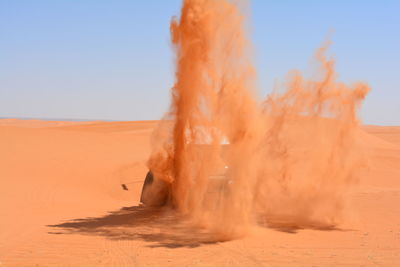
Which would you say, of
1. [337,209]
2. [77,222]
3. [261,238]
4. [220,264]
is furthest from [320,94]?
[77,222]

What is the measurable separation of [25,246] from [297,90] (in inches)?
281

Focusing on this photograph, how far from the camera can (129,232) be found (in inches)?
345

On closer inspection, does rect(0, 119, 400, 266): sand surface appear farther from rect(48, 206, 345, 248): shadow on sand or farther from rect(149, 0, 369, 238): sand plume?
rect(149, 0, 369, 238): sand plume

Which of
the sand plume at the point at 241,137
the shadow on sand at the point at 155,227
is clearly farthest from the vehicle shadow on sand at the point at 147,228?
the sand plume at the point at 241,137

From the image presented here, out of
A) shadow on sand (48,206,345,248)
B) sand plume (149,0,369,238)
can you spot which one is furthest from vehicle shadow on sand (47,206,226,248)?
sand plume (149,0,369,238)

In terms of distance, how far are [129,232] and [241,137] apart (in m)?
3.06

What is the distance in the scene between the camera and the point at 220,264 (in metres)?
6.49

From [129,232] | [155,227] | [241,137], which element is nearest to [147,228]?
[155,227]

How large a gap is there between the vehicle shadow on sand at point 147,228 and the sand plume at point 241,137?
0.41m

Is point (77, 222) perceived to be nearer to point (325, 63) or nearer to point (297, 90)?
point (297, 90)

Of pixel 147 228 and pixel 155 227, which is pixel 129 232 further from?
pixel 155 227

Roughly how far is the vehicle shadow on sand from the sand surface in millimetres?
20

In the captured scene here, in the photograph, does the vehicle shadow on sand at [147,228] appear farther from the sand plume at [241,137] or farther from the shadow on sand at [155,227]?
the sand plume at [241,137]

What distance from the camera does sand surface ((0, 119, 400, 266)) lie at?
268 inches
